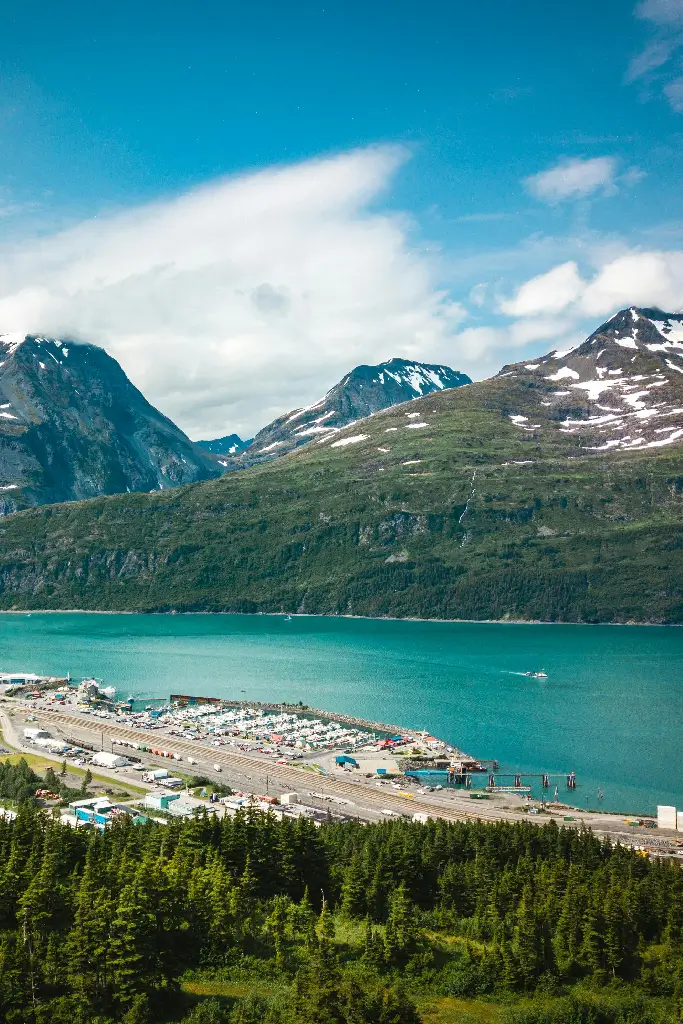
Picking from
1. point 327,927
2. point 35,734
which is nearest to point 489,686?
point 35,734

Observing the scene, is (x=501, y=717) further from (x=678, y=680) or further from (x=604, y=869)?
→ (x=604, y=869)

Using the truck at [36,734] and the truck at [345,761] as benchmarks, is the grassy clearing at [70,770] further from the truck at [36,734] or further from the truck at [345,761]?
the truck at [345,761]

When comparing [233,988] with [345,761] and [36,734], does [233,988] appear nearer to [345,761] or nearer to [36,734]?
[345,761]

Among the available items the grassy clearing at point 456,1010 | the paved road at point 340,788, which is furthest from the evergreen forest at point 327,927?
the paved road at point 340,788

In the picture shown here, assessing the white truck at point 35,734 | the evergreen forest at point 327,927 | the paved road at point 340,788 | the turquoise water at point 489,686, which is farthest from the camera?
the white truck at point 35,734

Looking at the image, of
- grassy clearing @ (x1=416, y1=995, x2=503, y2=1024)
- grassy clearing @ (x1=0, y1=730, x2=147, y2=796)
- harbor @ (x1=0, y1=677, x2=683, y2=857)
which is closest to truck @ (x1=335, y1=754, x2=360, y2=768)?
harbor @ (x1=0, y1=677, x2=683, y2=857)

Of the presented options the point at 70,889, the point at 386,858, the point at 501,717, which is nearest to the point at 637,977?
the point at 386,858
